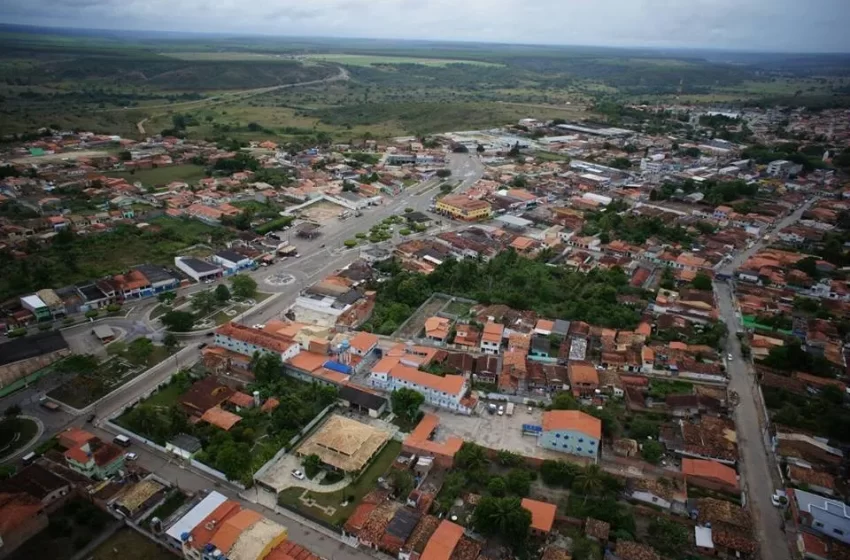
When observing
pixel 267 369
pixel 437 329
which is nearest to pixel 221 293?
pixel 267 369

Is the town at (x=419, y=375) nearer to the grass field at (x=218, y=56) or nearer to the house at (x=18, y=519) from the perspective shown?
the house at (x=18, y=519)

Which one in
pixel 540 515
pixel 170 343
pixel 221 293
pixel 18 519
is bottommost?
pixel 170 343

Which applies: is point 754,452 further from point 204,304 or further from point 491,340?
point 204,304

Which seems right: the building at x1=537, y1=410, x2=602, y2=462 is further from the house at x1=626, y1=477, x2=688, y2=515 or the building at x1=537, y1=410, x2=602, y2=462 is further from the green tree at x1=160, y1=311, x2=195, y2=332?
the green tree at x1=160, y1=311, x2=195, y2=332

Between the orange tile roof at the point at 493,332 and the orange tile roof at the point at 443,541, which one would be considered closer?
the orange tile roof at the point at 443,541

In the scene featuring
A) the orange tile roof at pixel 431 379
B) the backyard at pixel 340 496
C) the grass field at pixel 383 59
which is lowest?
the backyard at pixel 340 496

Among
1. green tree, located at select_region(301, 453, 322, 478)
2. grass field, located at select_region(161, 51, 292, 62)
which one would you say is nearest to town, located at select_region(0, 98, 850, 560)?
green tree, located at select_region(301, 453, 322, 478)

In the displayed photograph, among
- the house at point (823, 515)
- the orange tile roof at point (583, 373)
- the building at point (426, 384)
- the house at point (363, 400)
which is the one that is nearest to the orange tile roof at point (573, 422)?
the orange tile roof at point (583, 373)
